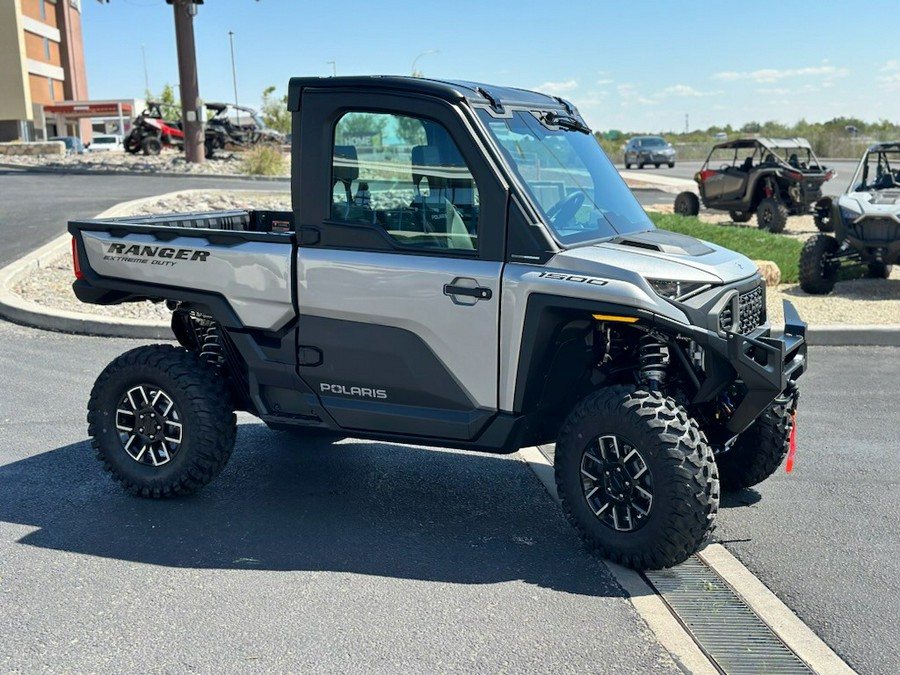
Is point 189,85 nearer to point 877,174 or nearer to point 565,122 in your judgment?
point 877,174

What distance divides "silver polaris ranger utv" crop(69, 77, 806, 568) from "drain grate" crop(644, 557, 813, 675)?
0.15 metres

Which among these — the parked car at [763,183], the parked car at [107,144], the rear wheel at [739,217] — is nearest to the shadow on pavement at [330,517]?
the parked car at [763,183]

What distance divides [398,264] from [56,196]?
667 inches

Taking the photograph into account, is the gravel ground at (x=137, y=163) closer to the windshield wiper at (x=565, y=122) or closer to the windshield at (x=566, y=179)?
the windshield wiper at (x=565, y=122)

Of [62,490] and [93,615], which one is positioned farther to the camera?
[62,490]

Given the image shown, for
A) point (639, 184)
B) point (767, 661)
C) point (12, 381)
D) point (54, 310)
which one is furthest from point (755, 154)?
point (767, 661)

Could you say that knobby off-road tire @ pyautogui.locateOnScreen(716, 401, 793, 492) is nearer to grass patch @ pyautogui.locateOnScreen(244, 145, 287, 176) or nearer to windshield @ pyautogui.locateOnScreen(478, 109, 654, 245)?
windshield @ pyautogui.locateOnScreen(478, 109, 654, 245)

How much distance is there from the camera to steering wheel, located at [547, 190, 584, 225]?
14.8 feet

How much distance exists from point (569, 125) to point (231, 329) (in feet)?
6.82

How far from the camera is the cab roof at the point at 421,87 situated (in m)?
4.42

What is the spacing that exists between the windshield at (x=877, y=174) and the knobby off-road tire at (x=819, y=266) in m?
1.26

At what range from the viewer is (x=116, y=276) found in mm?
5191

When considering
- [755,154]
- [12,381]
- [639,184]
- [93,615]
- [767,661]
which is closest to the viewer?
[767,661]

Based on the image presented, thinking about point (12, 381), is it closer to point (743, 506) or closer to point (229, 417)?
point (229, 417)
